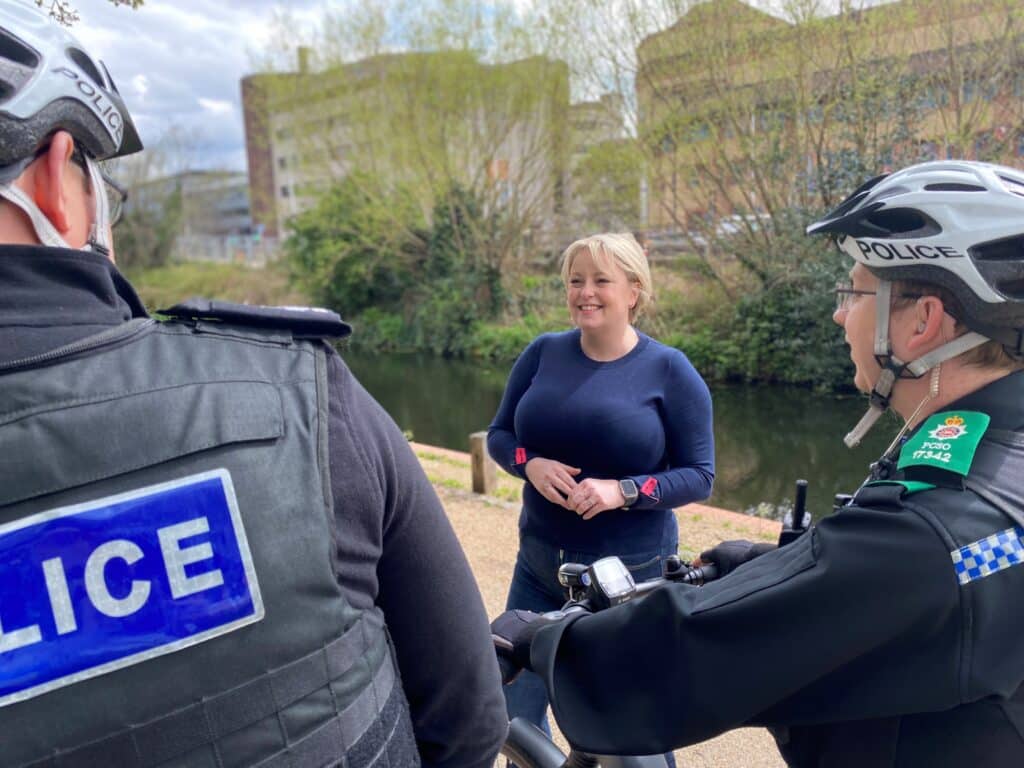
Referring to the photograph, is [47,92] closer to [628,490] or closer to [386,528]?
[386,528]

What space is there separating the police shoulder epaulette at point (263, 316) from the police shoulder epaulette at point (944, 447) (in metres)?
0.96

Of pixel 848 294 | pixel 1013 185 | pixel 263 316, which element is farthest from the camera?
pixel 848 294

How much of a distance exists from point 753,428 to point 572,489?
33.6ft

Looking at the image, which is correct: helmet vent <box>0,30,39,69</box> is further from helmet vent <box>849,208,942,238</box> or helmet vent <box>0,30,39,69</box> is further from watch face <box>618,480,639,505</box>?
watch face <box>618,480,639,505</box>

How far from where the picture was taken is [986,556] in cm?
116

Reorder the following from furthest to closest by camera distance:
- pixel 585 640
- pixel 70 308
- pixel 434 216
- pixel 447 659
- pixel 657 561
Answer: pixel 434 216 → pixel 657 561 → pixel 585 640 → pixel 447 659 → pixel 70 308

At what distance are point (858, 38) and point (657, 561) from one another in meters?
12.7

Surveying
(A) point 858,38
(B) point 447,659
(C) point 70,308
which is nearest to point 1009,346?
(B) point 447,659

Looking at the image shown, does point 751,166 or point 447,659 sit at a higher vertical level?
point 751,166

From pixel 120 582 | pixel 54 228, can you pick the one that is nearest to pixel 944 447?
pixel 120 582

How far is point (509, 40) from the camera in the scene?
2161 centimetres

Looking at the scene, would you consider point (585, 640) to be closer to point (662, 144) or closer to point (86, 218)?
point (86, 218)

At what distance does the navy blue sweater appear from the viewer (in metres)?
2.71

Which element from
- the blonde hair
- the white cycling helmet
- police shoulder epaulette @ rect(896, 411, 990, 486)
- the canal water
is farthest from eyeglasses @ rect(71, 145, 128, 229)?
the canal water
